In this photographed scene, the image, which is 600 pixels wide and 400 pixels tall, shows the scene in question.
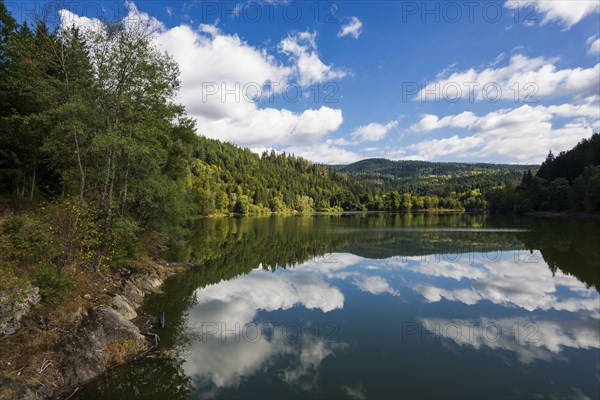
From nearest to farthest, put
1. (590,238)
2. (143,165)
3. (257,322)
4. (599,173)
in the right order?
(257,322)
(143,165)
(590,238)
(599,173)

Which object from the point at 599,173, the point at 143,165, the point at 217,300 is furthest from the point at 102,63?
the point at 599,173

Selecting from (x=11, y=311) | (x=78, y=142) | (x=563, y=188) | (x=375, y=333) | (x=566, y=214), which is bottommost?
(x=375, y=333)

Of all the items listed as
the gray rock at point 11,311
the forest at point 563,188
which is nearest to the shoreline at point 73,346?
the gray rock at point 11,311

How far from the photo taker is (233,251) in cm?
4259

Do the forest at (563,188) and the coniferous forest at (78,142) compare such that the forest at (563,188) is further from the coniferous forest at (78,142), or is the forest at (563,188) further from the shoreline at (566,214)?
the coniferous forest at (78,142)

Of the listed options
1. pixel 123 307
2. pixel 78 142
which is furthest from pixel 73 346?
pixel 78 142

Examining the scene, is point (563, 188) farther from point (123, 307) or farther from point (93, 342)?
point (93, 342)

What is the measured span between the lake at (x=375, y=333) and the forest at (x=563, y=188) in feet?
247

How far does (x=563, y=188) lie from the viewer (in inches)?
4048

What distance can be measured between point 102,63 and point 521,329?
25886 millimetres

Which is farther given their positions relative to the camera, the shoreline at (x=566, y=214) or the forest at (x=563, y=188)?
the forest at (x=563, y=188)

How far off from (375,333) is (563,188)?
116 meters

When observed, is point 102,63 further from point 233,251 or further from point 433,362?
point 233,251

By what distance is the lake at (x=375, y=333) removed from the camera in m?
11.8
